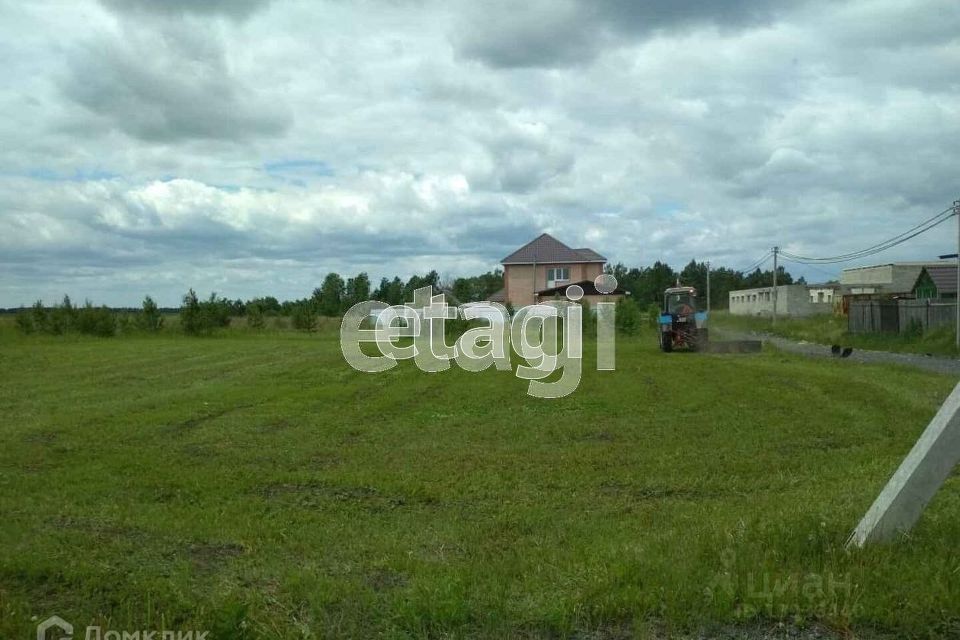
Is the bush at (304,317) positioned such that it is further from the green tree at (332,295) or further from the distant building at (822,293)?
the distant building at (822,293)

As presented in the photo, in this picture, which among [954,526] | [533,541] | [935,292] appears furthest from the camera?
[935,292]

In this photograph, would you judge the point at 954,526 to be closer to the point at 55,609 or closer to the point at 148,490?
the point at 55,609

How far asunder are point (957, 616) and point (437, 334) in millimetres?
31010

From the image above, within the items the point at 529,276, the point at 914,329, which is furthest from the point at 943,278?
the point at 529,276

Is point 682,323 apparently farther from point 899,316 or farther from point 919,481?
point 919,481

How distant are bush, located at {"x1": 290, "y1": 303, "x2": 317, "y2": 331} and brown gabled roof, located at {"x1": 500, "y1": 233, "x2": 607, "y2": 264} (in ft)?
56.9

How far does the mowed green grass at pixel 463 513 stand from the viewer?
4641mm

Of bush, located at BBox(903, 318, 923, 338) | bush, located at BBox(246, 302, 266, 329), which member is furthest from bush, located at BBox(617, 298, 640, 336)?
bush, located at BBox(246, 302, 266, 329)

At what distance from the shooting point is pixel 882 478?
8.49 meters

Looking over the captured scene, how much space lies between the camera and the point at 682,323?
1240 inches

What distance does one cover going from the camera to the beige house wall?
199 feet

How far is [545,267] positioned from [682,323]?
30.7 metres

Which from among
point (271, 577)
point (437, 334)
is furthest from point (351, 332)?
point (271, 577)

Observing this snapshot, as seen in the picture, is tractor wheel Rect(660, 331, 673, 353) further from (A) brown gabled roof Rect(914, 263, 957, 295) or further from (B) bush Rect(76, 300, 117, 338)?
(B) bush Rect(76, 300, 117, 338)
